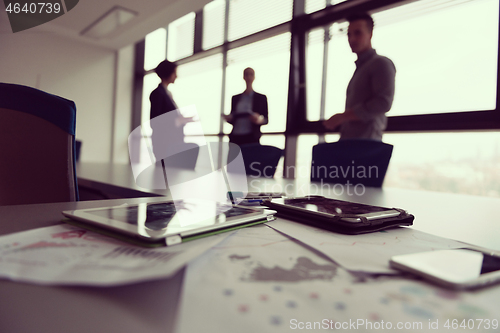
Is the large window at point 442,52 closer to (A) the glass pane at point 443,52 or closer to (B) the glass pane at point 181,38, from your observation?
(A) the glass pane at point 443,52

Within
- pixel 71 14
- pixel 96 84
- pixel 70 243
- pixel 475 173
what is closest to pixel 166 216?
pixel 70 243

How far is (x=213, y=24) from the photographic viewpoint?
17.1 feet

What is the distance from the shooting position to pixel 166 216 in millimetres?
439

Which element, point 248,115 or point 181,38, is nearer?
Answer: point 248,115

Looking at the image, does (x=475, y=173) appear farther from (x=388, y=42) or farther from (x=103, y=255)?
(x=103, y=255)

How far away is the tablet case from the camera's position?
0.44 m

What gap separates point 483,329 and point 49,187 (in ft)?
3.47

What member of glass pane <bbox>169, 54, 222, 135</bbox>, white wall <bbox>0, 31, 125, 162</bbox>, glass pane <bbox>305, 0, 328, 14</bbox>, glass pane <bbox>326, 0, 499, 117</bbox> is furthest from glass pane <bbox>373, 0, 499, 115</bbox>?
white wall <bbox>0, 31, 125, 162</bbox>

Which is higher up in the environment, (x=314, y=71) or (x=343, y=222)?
(x=314, y=71)

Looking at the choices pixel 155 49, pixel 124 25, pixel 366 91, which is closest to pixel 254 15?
pixel 124 25

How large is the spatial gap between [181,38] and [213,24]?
944 mm

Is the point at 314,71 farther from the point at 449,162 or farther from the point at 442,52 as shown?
the point at 449,162

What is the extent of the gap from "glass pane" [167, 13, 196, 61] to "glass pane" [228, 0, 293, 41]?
107 centimetres

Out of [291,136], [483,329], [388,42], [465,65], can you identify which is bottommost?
[483,329]
